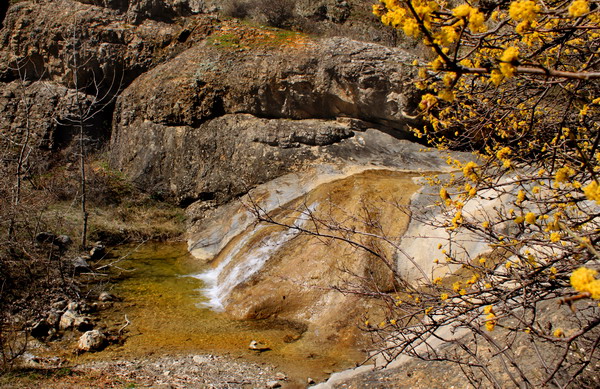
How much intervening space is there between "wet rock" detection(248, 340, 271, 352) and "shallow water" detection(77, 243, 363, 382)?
0.07 m

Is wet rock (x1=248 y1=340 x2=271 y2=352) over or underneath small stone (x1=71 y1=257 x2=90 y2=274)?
over

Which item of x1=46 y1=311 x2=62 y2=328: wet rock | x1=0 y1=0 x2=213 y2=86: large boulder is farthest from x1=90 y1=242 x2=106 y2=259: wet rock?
x1=0 y1=0 x2=213 y2=86: large boulder

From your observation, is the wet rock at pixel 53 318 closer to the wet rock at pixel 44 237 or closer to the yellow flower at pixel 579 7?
the wet rock at pixel 44 237

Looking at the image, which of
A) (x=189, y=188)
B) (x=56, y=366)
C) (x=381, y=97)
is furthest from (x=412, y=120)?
(x=56, y=366)

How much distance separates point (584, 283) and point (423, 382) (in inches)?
136

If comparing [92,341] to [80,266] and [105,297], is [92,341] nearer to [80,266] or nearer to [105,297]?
[105,297]

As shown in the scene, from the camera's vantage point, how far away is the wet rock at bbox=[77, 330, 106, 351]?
230 inches

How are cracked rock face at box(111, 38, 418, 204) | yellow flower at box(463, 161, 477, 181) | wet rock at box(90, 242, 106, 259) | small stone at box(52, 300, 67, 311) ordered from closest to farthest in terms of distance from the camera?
yellow flower at box(463, 161, 477, 181) → small stone at box(52, 300, 67, 311) → wet rock at box(90, 242, 106, 259) → cracked rock face at box(111, 38, 418, 204)

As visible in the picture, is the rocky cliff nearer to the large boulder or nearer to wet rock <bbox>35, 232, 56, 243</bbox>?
the large boulder

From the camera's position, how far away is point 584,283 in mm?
1262

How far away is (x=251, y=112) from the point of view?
1276 cm

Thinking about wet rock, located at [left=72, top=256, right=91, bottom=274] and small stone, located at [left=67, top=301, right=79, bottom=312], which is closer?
small stone, located at [left=67, top=301, right=79, bottom=312]

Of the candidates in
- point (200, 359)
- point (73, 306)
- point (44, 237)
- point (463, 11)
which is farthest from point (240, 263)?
point (463, 11)

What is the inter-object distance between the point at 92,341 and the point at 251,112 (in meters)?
8.16
